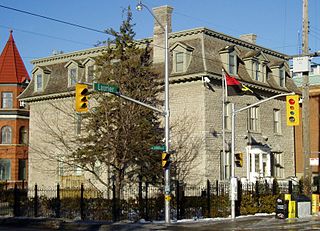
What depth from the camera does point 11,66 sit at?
178 feet

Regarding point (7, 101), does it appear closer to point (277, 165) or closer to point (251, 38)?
point (251, 38)

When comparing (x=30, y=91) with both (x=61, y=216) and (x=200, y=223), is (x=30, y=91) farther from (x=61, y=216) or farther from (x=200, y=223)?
(x=200, y=223)

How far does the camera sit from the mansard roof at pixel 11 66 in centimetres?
5350

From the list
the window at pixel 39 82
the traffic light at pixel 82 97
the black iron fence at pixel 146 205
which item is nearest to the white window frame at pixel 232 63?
the black iron fence at pixel 146 205

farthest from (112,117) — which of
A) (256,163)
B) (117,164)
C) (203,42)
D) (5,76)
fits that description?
(5,76)

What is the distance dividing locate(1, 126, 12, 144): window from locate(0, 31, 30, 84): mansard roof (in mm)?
4527

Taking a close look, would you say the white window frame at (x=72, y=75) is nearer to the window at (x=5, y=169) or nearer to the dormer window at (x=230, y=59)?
the dormer window at (x=230, y=59)

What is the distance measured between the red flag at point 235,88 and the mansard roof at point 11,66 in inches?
952

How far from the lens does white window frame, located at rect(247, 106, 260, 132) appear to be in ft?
129

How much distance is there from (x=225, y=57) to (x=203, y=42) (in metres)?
2.02

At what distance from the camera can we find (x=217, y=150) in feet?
118

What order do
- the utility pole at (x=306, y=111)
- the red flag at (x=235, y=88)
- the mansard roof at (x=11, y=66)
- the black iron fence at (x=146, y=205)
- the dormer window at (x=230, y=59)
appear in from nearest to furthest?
the black iron fence at (x=146, y=205), the utility pole at (x=306, y=111), the red flag at (x=235, y=88), the dormer window at (x=230, y=59), the mansard roof at (x=11, y=66)

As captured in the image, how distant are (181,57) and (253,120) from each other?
24.4 ft

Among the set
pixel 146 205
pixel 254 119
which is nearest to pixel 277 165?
pixel 254 119
